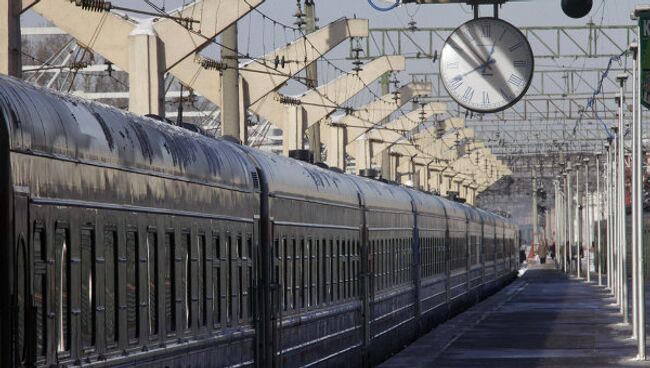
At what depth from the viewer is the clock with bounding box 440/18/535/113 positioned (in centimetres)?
1945

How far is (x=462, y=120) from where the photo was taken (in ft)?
334

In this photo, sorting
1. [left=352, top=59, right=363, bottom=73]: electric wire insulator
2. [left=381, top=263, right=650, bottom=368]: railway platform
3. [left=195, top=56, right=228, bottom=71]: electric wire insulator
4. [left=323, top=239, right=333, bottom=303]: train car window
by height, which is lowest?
[left=381, top=263, right=650, bottom=368]: railway platform

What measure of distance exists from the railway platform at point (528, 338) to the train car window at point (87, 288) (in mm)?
16971

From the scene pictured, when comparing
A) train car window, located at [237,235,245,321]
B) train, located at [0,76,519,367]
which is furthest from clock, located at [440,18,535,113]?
train car window, located at [237,235,245,321]

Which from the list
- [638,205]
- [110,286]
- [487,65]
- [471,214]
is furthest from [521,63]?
[471,214]

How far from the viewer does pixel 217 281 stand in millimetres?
15750

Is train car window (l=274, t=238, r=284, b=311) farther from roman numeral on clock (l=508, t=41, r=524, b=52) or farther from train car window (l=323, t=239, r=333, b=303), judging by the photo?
train car window (l=323, t=239, r=333, b=303)

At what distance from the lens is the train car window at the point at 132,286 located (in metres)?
12.1

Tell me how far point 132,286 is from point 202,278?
276 centimetres

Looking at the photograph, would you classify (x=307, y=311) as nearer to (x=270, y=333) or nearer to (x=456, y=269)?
(x=270, y=333)

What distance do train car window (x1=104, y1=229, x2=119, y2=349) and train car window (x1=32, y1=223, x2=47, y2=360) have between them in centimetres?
148

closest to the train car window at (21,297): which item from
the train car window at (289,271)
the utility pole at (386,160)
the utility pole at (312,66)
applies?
the train car window at (289,271)

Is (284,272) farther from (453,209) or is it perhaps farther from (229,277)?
(453,209)

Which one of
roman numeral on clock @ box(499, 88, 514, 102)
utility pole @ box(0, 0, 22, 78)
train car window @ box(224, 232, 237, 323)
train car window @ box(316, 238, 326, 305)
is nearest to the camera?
train car window @ box(224, 232, 237, 323)
